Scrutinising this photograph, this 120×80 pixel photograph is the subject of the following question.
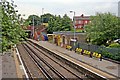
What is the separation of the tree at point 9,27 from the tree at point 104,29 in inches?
1175

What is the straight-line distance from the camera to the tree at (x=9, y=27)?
1005 centimetres

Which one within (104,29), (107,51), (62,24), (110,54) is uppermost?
(62,24)

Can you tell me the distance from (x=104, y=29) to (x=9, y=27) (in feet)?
108

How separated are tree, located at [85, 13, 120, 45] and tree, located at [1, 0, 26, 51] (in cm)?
2985

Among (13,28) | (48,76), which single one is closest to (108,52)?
(48,76)

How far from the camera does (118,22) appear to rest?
1607 inches

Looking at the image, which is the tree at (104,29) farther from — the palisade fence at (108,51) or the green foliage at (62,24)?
the green foliage at (62,24)

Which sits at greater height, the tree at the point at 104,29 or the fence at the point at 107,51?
the tree at the point at 104,29

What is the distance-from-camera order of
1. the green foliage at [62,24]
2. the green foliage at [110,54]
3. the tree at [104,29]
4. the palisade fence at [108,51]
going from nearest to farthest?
the green foliage at [110,54]
the palisade fence at [108,51]
the tree at [104,29]
the green foliage at [62,24]

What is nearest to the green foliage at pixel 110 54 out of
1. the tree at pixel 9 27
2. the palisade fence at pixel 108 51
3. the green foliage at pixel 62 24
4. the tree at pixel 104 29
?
the palisade fence at pixel 108 51

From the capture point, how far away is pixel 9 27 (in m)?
10.2

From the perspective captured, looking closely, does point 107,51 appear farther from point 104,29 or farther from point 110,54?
point 104,29

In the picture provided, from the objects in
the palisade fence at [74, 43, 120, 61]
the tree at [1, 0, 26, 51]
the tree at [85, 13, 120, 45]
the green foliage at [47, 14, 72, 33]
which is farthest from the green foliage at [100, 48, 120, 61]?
the green foliage at [47, 14, 72, 33]

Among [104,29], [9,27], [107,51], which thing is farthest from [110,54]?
[9,27]
